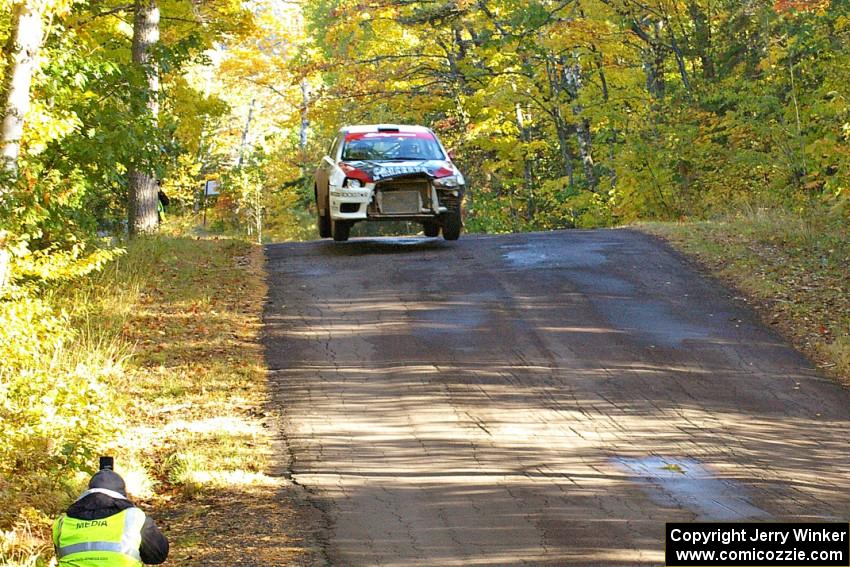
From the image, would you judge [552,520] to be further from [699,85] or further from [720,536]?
[699,85]

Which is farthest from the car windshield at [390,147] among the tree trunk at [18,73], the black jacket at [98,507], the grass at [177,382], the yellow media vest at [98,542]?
the yellow media vest at [98,542]

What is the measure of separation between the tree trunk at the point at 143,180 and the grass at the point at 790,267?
8836 mm

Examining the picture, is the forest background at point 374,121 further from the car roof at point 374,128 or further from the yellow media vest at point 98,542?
A: the yellow media vest at point 98,542

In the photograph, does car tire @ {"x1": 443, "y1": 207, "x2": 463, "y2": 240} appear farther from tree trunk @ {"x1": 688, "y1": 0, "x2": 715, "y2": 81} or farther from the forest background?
tree trunk @ {"x1": 688, "y1": 0, "x2": 715, "y2": 81}

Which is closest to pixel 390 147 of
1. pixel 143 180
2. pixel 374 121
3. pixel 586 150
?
pixel 143 180

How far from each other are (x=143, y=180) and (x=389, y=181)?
506cm

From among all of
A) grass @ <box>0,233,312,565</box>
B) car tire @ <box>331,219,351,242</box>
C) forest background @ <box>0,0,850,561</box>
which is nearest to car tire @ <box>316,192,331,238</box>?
car tire @ <box>331,219,351,242</box>

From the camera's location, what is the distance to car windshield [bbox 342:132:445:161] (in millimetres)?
18156

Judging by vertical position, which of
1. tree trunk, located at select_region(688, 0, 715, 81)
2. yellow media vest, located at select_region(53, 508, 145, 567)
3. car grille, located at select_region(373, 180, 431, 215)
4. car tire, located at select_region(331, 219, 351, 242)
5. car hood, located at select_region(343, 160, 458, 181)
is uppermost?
tree trunk, located at select_region(688, 0, 715, 81)

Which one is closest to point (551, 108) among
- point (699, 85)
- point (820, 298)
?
point (699, 85)

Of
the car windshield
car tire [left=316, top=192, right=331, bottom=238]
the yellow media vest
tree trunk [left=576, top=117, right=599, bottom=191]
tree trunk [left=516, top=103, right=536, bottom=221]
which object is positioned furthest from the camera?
tree trunk [left=516, top=103, right=536, bottom=221]

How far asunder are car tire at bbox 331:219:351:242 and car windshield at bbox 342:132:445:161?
3.43ft

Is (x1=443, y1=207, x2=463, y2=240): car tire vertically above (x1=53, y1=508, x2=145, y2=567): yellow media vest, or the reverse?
(x1=443, y1=207, x2=463, y2=240): car tire

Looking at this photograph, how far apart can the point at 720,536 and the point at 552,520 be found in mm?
1109
